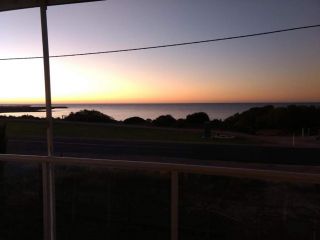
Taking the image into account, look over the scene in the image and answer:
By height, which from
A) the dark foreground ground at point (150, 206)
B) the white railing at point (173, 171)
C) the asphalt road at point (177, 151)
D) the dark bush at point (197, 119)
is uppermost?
the white railing at point (173, 171)

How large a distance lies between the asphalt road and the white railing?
16727 mm

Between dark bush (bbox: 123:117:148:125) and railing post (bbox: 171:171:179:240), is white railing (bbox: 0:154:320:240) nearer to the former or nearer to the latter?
railing post (bbox: 171:171:179:240)

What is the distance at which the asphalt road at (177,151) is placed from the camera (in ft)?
69.3

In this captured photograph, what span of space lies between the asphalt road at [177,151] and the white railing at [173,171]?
659 inches

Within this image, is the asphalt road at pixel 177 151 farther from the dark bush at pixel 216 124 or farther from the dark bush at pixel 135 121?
the dark bush at pixel 135 121

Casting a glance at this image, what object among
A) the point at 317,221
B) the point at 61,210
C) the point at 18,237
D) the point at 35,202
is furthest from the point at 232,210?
the point at 18,237

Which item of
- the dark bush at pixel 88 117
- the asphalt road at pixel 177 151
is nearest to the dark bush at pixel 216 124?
the dark bush at pixel 88 117

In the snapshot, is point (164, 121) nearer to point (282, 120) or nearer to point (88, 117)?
point (88, 117)

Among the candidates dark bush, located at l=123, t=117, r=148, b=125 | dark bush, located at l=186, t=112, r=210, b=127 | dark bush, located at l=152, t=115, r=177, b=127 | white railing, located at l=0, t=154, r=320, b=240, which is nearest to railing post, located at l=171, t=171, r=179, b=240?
white railing, located at l=0, t=154, r=320, b=240

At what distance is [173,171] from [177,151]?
71.5 feet

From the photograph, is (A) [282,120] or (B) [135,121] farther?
(B) [135,121]

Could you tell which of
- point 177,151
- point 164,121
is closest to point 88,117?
point 164,121

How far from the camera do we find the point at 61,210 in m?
3.59

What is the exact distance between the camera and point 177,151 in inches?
968
